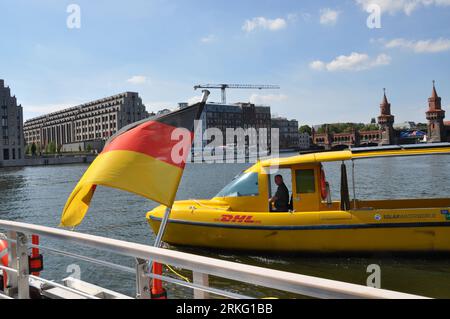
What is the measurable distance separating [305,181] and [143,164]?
6.95 m

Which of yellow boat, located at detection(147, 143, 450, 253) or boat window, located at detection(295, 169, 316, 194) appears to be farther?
boat window, located at detection(295, 169, 316, 194)

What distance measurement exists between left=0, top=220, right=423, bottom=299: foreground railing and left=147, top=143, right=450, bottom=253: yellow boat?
658 centimetres

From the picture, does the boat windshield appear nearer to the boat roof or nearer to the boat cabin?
the boat cabin

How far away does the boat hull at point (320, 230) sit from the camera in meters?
10.2

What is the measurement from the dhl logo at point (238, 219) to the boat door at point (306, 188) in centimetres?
129

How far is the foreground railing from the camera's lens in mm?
2494

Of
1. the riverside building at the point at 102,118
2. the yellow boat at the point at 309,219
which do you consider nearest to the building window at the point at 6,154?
the riverside building at the point at 102,118

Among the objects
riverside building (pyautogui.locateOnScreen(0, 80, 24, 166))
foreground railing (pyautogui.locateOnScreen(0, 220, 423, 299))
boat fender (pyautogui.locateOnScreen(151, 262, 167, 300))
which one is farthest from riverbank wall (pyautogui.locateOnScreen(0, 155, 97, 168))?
boat fender (pyautogui.locateOnScreen(151, 262, 167, 300))

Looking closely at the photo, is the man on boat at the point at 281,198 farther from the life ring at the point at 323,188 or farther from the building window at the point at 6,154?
the building window at the point at 6,154

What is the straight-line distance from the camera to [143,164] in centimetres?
532

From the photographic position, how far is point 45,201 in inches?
1260

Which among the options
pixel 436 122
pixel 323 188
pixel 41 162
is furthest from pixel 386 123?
pixel 323 188
